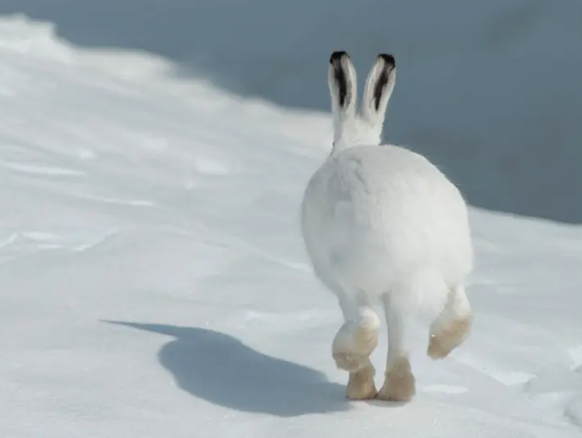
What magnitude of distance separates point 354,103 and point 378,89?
0.08 meters

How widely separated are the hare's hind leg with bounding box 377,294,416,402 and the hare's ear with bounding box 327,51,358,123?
75cm

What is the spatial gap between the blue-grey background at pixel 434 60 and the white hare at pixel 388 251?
4.11m

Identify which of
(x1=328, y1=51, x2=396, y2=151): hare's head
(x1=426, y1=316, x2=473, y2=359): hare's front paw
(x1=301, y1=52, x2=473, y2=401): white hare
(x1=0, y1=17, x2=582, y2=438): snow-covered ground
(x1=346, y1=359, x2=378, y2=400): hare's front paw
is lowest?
(x1=0, y1=17, x2=582, y2=438): snow-covered ground

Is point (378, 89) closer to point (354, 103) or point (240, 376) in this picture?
point (354, 103)

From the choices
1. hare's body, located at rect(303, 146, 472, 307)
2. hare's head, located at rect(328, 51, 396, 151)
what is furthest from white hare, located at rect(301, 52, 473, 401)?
hare's head, located at rect(328, 51, 396, 151)

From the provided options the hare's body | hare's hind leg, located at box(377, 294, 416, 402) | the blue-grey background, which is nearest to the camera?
the hare's body

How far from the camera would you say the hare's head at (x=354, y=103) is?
3.29m

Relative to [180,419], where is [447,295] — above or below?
above

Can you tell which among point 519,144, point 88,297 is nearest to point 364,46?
point 519,144

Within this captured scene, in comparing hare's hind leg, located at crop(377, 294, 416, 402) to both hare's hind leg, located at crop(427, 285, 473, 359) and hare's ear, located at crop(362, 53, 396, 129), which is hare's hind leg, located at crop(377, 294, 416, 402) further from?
hare's ear, located at crop(362, 53, 396, 129)

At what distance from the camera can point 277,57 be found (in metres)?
8.70

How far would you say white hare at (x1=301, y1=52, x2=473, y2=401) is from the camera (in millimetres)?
2617

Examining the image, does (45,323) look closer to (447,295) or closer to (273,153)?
(447,295)

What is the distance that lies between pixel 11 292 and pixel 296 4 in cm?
625
